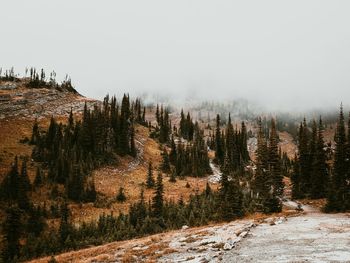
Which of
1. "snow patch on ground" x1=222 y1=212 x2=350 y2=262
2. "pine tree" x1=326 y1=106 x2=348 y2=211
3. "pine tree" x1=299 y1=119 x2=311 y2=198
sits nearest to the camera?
"snow patch on ground" x1=222 y1=212 x2=350 y2=262

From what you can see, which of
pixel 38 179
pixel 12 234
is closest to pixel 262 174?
pixel 12 234

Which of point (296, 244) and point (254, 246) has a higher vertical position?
point (296, 244)

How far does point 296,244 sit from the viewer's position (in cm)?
2873

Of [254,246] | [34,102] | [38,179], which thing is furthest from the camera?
[34,102]

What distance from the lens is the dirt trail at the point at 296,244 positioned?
23.8 metres

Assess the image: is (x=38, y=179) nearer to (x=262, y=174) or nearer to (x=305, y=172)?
(x=262, y=174)

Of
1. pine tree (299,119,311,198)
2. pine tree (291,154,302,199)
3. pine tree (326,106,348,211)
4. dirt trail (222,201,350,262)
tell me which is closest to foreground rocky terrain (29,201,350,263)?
dirt trail (222,201,350,262)

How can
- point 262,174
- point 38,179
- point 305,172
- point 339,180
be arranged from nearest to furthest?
point 339,180
point 262,174
point 305,172
point 38,179

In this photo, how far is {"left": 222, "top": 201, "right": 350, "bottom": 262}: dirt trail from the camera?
23.8 m

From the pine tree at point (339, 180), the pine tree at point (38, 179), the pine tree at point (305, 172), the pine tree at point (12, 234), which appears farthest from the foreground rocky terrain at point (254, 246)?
the pine tree at point (38, 179)

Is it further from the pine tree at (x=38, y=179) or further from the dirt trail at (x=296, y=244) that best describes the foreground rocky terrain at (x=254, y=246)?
the pine tree at (x=38, y=179)

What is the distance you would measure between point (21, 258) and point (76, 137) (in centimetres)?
6134

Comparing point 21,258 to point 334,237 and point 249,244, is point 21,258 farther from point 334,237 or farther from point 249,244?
point 334,237

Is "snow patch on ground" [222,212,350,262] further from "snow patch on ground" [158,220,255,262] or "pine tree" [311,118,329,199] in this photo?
"pine tree" [311,118,329,199]
